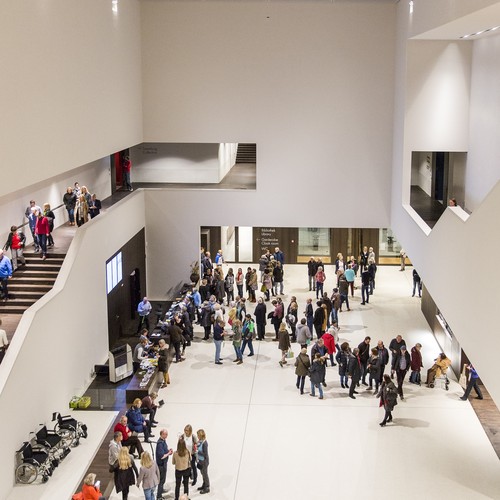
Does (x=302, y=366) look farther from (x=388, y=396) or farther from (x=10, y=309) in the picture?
(x=10, y=309)

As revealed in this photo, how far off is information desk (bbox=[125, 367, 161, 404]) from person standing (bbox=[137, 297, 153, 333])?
3605 mm

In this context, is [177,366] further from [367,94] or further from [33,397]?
[367,94]

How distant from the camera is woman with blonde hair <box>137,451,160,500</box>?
42.5 ft

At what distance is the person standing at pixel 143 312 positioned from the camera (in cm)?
2239

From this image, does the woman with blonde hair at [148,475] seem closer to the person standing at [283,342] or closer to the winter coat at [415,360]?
the person standing at [283,342]

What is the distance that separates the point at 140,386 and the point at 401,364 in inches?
229

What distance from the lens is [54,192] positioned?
22.3m

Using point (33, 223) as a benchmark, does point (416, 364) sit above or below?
below

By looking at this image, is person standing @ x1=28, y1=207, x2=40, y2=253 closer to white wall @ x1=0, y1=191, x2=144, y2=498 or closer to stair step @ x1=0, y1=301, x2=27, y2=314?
white wall @ x1=0, y1=191, x2=144, y2=498

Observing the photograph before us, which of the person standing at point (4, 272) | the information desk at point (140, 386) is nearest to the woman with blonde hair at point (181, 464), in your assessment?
the information desk at point (140, 386)

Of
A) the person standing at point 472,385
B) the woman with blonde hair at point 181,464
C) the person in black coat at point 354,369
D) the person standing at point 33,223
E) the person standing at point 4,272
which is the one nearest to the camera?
the woman with blonde hair at point 181,464

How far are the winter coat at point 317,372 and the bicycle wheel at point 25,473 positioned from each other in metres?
6.48

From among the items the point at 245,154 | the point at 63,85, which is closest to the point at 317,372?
the point at 63,85

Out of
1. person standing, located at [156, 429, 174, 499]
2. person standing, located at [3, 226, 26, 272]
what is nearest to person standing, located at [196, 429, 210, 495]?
person standing, located at [156, 429, 174, 499]
